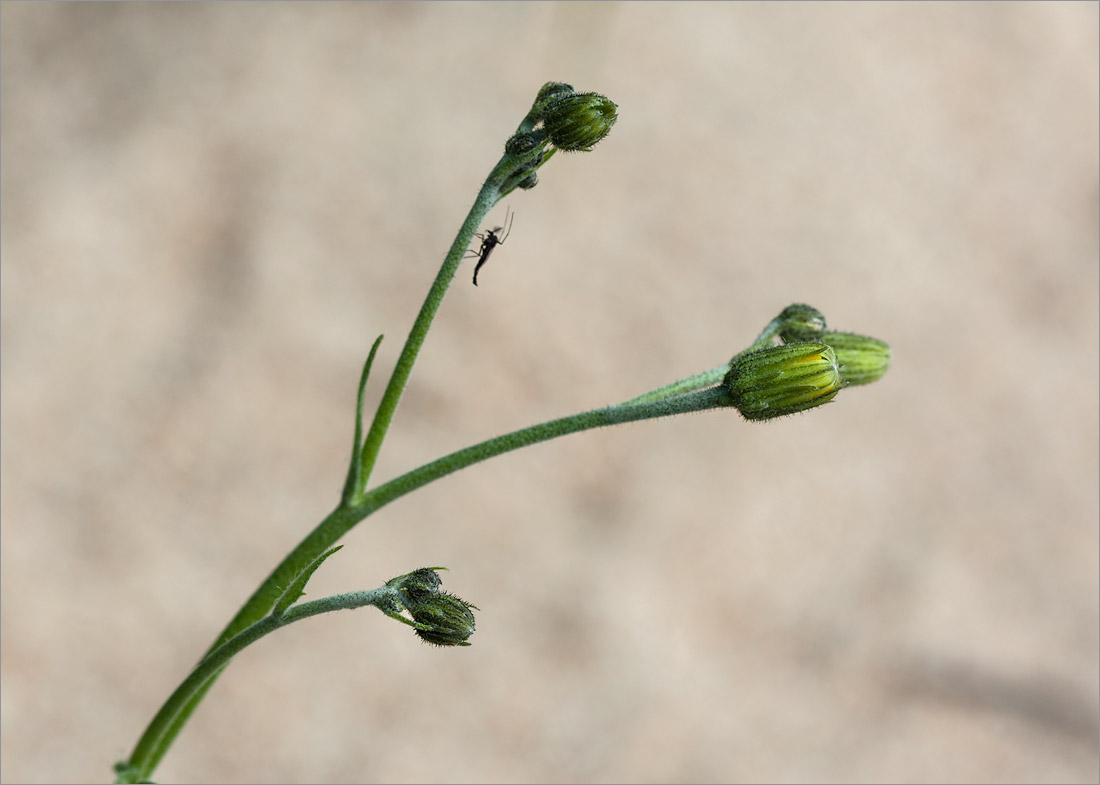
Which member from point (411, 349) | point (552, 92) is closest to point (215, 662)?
point (411, 349)

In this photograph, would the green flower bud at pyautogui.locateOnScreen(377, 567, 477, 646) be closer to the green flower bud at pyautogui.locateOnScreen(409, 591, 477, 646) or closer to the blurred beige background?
→ the green flower bud at pyautogui.locateOnScreen(409, 591, 477, 646)

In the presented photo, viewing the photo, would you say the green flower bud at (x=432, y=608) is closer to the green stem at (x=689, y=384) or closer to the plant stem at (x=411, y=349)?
the plant stem at (x=411, y=349)

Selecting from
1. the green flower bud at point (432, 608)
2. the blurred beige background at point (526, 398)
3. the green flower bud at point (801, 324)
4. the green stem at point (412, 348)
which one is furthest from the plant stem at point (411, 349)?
the blurred beige background at point (526, 398)

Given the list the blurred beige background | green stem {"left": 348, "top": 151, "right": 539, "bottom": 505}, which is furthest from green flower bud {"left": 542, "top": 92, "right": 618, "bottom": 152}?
the blurred beige background

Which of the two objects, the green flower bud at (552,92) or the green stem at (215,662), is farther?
the green flower bud at (552,92)

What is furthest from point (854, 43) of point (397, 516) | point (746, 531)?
point (397, 516)

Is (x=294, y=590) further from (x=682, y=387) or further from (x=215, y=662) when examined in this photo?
(x=682, y=387)
